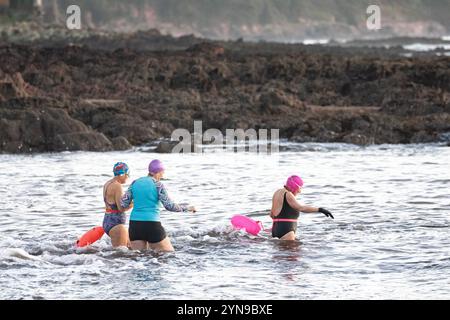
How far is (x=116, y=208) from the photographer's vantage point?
52.6ft

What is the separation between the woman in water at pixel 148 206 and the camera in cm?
1517

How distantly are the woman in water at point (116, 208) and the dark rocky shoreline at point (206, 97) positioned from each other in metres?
16.0

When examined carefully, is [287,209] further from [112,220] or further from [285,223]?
[112,220]

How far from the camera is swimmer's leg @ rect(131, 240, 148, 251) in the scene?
51.6 feet

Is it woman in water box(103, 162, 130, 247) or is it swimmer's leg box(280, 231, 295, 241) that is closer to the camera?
woman in water box(103, 162, 130, 247)

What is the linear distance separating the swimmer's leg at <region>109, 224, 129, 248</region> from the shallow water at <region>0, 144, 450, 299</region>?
0.62 feet

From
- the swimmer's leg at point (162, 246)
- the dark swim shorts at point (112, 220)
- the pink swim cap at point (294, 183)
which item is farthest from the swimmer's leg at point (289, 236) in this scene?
the dark swim shorts at point (112, 220)

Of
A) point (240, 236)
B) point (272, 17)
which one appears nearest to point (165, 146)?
point (240, 236)

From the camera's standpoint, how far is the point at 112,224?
52.7 feet

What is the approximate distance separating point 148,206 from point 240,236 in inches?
114

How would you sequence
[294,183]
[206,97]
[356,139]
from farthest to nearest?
1. [206,97]
2. [356,139]
3. [294,183]

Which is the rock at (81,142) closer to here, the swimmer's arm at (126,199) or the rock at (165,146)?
the rock at (165,146)

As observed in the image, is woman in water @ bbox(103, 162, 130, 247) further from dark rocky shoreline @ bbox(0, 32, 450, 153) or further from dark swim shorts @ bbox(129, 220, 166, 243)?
dark rocky shoreline @ bbox(0, 32, 450, 153)

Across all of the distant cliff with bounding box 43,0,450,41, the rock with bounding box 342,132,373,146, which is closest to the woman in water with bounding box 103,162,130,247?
the rock with bounding box 342,132,373,146
